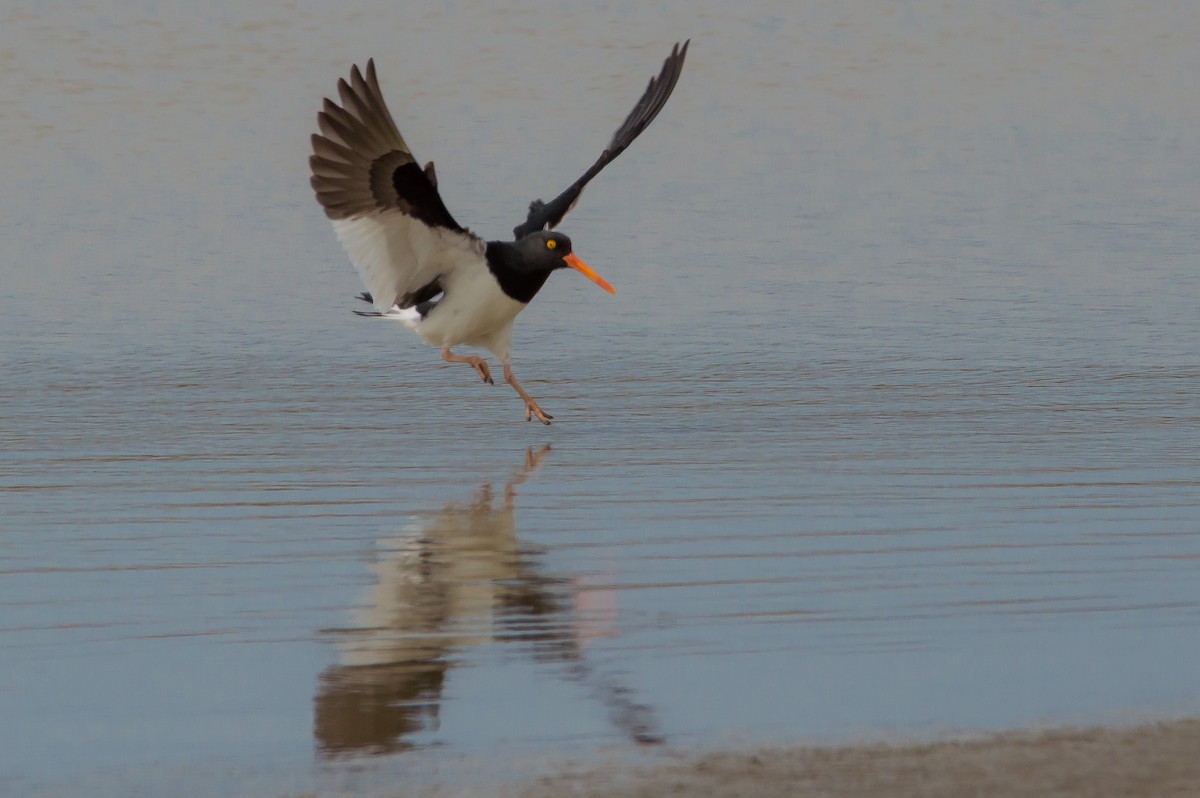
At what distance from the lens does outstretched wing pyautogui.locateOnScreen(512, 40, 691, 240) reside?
11484mm

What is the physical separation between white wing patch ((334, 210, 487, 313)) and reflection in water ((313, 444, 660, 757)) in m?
2.79

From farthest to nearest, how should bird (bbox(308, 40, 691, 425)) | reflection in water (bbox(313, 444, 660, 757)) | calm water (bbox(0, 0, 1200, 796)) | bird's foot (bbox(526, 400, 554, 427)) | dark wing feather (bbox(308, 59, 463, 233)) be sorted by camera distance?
1. bird's foot (bbox(526, 400, 554, 427))
2. bird (bbox(308, 40, 691, 425))
3. dark wing feather (bbox(308, 59, 463, 233))
4. calm water (bbox(0, 0, 1200, 796))
5. reflection in water (bbox(313, 444, 660, 757))

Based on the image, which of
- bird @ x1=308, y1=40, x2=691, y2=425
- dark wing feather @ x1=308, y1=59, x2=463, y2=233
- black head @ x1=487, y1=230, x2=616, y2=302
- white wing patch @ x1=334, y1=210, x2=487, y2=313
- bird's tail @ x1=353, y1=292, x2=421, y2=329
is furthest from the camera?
bird's tail @ x1=353, y1=292, x2=421, y2=329

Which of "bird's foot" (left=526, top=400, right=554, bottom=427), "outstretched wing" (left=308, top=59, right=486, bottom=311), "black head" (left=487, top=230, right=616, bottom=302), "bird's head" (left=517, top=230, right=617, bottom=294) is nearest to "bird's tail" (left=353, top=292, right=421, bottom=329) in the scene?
"outstretched wing" (left=308, top=59, right=486, bottom=311)

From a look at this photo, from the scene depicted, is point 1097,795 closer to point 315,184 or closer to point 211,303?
point 315,184

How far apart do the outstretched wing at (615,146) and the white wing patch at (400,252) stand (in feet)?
2.75

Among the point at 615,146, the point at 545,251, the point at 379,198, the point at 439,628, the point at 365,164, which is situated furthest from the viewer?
the point at 615,146

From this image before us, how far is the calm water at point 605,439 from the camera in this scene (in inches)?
203

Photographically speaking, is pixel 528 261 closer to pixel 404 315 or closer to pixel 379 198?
pixel 404 315

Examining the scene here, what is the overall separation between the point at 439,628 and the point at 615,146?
258 inches

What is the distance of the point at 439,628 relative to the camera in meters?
5.78

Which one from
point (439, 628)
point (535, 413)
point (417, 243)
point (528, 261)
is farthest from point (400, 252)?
point (439, 628)

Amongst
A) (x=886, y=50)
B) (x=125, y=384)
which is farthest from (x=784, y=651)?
(x=886, y=50)

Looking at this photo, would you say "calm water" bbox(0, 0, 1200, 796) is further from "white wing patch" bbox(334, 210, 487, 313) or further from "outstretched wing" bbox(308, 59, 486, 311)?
"outstretched wing" bbox(308, 59, 486, 311)
